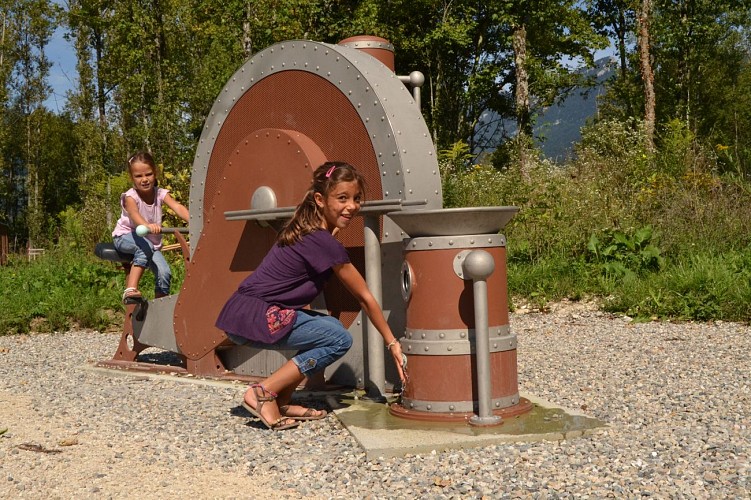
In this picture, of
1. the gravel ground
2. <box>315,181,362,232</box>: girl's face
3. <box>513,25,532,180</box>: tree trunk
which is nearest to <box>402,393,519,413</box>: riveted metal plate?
the gravel ground

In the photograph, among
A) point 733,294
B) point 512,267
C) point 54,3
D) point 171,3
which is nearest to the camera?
point 733,294

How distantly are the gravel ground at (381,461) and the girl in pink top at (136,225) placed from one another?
81cm

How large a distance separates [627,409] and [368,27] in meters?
21.0

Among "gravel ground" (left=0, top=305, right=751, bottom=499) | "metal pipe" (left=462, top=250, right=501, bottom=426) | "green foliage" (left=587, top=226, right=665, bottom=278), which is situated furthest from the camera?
"green foliage" (left=587, top=226, right=665, bottom=278)

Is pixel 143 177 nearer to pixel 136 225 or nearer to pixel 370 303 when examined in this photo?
pixel 136 225

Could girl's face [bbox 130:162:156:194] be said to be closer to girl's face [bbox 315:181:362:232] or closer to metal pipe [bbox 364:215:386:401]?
metal pipe [bbox 364:215:386:401]

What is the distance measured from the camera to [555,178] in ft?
39.2

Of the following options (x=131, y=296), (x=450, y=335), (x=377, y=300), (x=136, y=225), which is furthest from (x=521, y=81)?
(x=450, y=335)

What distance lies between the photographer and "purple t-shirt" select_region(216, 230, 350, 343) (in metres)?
4.13

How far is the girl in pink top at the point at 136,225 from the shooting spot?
6.28 m

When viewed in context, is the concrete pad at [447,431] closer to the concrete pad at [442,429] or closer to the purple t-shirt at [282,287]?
the concrete pad at [442,429]

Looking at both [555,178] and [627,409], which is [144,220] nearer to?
[627,409]

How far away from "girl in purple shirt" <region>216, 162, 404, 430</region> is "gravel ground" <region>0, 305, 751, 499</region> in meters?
0.26

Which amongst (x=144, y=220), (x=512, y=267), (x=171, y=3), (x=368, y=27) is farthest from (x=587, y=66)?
(x=144, y=220)
